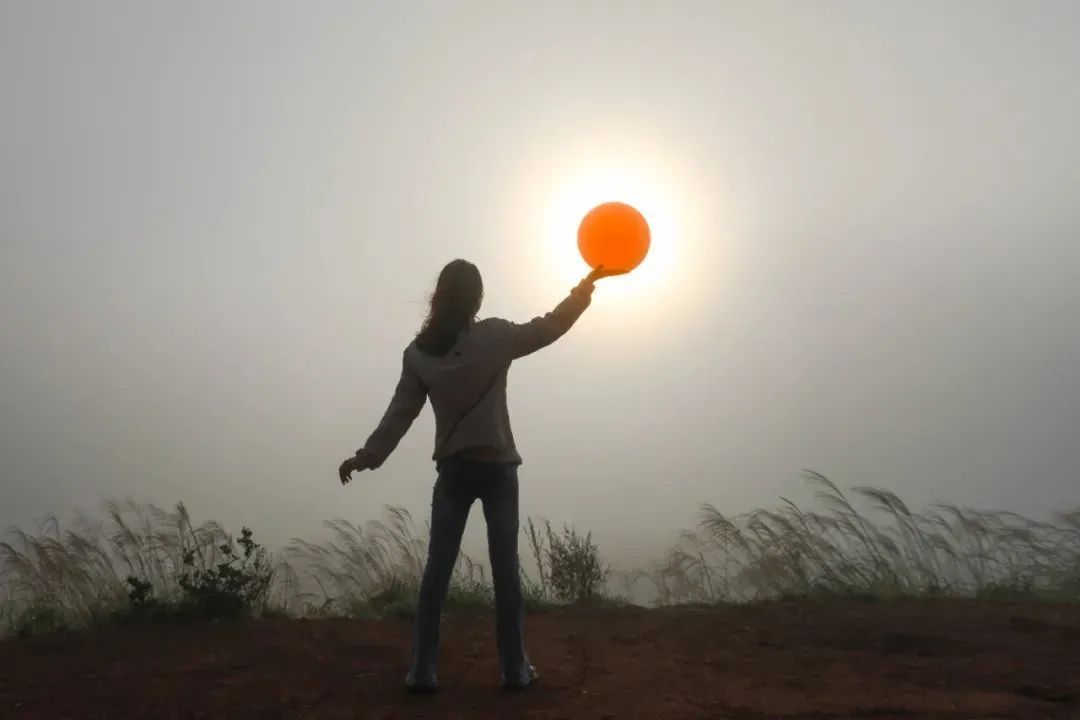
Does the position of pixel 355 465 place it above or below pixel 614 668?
above

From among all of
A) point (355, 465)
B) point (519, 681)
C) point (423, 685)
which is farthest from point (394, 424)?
point (519, 681)

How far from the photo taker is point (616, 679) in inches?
174

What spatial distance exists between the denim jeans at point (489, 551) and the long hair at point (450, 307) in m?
0.58

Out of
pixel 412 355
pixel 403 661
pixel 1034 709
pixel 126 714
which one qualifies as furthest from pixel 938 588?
pixel 126 714

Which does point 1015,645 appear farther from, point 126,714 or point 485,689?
point 126,714

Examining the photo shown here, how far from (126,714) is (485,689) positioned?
1.63m

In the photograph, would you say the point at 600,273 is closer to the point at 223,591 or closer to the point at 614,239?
the point at 614,239

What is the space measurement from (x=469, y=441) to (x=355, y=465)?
600 mm

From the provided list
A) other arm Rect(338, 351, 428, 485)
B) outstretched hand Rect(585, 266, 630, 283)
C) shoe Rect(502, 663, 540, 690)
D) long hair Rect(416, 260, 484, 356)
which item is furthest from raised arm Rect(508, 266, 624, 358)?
shoe Rect(502, 663, 540, 690)

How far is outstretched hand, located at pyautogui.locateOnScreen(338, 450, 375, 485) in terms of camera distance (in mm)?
4141

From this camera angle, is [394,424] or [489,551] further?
[394,424]

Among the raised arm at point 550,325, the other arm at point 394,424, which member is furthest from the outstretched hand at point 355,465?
the raised arm at point 550,325

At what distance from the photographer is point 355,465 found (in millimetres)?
4160

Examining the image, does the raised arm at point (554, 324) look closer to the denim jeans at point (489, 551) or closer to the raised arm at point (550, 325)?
the raised arm at point (550, 325)
